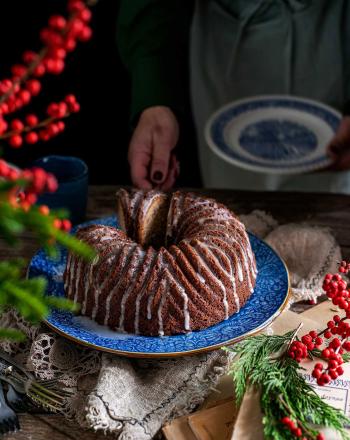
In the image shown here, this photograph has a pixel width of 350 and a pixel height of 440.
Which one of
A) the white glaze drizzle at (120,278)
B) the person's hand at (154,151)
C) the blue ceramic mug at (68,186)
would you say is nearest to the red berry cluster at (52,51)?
the white glaze drizzle at (120,278)

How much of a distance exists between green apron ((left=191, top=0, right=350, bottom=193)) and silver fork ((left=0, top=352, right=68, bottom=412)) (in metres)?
1.54

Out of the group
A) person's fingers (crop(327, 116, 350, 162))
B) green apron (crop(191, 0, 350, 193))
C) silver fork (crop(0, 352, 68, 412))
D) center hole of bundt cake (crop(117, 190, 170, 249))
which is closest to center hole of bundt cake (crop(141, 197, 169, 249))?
center hole of bundt cake (crop(117, 190, 170, 249))

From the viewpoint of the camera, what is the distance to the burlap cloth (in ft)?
4.01

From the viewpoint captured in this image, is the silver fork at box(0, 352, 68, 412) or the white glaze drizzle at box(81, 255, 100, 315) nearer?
the silver fork at box(0, 352, 68, 412)

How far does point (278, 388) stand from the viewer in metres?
1.19

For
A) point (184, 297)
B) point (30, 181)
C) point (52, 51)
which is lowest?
point (184, 297)

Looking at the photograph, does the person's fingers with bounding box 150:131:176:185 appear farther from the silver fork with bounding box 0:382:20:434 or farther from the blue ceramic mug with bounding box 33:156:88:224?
the silver fork with bounding box 0:382:20:434

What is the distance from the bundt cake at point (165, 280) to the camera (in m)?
1.38

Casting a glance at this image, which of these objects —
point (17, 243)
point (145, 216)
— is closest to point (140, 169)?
point (145, 216)

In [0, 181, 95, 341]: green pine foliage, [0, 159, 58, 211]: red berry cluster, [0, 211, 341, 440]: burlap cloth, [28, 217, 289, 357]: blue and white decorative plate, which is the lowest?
[0, 211, 341, 440]: burlap cloth

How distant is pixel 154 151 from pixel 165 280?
0.72 meters

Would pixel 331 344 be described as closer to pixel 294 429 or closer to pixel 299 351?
pixel 299 351

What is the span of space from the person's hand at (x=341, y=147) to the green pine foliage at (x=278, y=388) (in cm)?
87

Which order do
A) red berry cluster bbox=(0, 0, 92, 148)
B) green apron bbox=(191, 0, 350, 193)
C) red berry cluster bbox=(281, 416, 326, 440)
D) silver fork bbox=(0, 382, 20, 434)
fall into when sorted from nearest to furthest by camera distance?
1. red berry cluster bbox=(0, 0, 92, 148)
2. red berry cluster bbox=(281, 416, 326, 440)
3. silver fork bbox=(0, 382, 20, 434)
4. green apron bbox=(191, 0, 350, 193)
